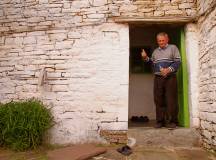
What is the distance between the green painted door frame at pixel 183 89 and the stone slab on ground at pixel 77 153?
171 cm

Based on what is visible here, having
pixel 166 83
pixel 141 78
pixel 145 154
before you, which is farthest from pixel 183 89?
pixel 141 78

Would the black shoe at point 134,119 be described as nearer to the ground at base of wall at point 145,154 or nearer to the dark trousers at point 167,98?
the dark trousers at point 167,98

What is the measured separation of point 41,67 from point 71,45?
2.41 ft

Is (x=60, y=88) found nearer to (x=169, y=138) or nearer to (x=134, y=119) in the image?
(x=134, y=119)

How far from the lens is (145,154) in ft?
15.5

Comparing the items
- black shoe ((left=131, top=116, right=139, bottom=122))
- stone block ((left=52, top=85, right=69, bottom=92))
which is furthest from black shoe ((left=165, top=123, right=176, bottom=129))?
stone block ((left=52, top=85, right=69, bottom=92))

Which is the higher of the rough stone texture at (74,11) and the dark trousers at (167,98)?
the rough stone texture at (74,11)

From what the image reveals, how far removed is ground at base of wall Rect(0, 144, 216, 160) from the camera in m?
4.54

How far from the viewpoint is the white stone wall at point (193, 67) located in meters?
5.38

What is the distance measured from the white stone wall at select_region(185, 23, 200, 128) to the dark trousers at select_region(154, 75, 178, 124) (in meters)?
0.29

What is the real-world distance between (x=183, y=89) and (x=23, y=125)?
3024mm

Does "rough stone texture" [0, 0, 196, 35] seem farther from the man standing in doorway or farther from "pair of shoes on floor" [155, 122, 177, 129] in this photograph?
"pair of shoes on floor" [155, 122, 177, 129]

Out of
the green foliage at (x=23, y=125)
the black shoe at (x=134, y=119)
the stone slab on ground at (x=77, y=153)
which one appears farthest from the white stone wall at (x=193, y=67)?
the green foliage at (x=23, y=125)

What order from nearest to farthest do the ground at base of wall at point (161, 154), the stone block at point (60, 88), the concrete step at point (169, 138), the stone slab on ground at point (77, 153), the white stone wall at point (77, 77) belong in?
the stone slab on ground at point (77, 153), the ground at base of wall at point (161, 154), the concrete step at point (169, 138), the white stone wall at point (77, 77), the stone block at point (60, 88)
